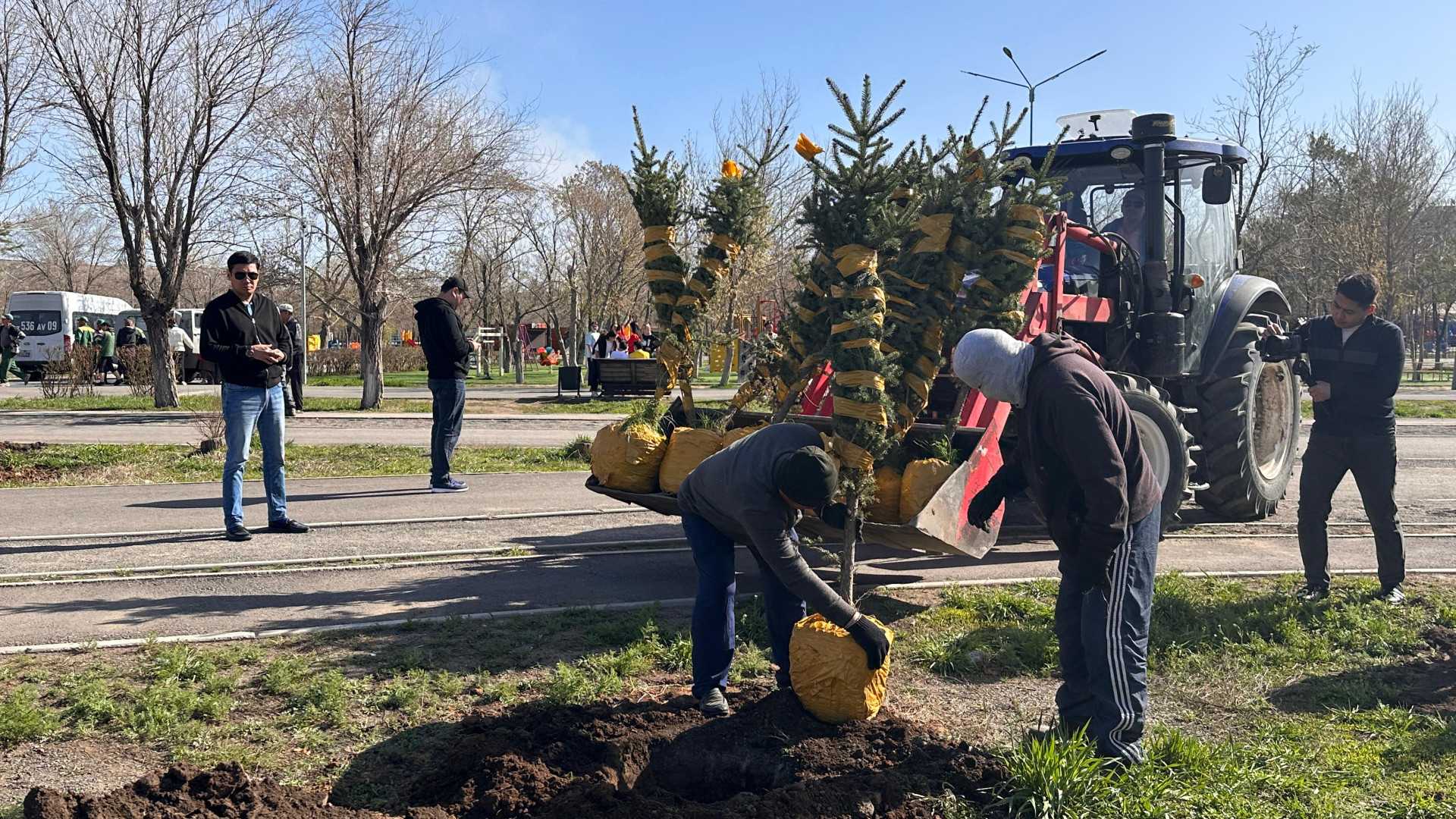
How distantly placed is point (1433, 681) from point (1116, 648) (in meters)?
2.23

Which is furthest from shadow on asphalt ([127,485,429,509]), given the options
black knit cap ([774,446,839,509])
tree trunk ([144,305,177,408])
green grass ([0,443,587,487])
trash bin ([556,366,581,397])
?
trash bin ([556,366,581,397])

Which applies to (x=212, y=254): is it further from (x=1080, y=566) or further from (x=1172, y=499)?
(x=1080, y=566)

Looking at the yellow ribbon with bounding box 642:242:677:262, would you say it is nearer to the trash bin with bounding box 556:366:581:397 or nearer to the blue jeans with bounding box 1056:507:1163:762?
the blue jeans with bounding box 1056:507:1163:762

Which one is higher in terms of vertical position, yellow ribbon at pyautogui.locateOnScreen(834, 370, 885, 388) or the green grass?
yellow ribbon at pyautogui.locateOnScreen(834, 370, 885, 388)

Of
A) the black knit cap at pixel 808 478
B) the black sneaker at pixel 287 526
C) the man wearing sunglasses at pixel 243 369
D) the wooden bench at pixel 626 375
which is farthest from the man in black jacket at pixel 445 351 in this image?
the wooden bench at pixel 626 375

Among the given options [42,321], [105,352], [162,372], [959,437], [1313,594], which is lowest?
[1313,594]

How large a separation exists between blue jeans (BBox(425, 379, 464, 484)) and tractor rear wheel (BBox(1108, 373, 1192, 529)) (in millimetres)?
6173

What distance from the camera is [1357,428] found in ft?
21.9

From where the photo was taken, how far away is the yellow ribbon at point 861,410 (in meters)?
5.38

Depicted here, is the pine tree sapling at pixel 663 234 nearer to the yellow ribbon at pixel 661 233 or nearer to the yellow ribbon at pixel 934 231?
the yellow ribbon at pixel 661 233

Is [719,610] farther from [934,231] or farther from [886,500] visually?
[934,231]

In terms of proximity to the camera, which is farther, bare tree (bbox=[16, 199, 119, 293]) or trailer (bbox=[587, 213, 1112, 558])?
bare tree (bbox=[16, 199, 119, 293])

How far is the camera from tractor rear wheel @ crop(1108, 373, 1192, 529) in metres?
7.61

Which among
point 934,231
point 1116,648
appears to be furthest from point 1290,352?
point 1116,648
